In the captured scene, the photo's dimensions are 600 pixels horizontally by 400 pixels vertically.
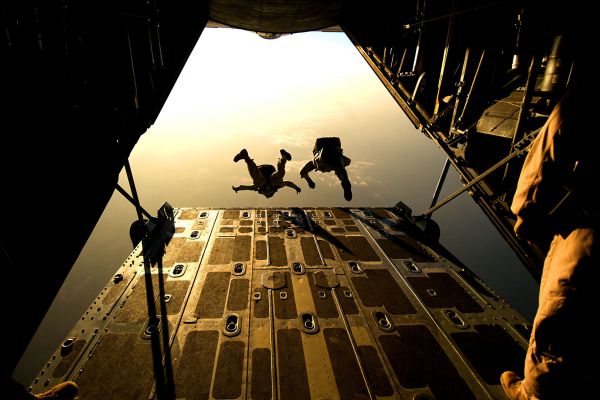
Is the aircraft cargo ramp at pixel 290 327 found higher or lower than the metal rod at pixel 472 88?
lower

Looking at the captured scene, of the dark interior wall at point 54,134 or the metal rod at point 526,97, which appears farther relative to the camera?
the metal rod at point 526,97

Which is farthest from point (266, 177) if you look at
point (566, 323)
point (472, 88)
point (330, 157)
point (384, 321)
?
point (566, 323)

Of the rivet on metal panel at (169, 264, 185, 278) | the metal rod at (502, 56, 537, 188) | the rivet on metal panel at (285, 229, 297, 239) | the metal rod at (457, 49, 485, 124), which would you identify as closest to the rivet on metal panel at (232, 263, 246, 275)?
the rivet on metal panel at (169, 264, 185, 278)

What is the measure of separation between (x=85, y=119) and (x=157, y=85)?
7.66ft

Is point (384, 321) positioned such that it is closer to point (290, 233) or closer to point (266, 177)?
point (290, 233)

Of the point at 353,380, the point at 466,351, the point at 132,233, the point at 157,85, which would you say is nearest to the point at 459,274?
the point at 466,351

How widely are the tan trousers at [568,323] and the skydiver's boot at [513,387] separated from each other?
0.83ft

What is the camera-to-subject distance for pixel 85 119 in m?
2.93

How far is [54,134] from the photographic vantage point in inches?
99.3

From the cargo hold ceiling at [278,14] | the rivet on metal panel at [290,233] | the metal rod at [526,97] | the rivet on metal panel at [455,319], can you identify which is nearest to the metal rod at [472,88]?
the metal rod at [526,97]

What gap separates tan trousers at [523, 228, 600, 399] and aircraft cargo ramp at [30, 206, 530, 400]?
3468mm

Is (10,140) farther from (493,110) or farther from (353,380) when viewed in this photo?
(493,110)

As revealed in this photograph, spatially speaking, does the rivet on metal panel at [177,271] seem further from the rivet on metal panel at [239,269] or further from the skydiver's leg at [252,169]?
the skydiver's leg at [252,169]

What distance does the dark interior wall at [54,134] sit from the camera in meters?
1.98
